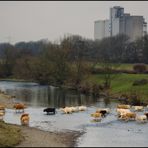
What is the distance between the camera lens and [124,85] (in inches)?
3369

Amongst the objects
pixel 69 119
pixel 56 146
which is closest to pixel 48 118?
pixel 69 119

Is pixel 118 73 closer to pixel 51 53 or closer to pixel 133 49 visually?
pixel 51 53

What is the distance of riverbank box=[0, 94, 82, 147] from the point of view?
31219 mm

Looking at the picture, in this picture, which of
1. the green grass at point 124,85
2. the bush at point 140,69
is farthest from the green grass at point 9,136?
the bush at point 140,69

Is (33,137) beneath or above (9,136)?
beneath

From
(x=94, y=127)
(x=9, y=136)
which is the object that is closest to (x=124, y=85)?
(x=94, y=127)

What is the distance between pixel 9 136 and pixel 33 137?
2.06 m

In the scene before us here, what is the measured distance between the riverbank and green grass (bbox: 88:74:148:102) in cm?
3052

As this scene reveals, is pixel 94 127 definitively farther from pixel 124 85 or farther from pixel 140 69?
pixel 140 69

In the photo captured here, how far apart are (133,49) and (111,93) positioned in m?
67.6

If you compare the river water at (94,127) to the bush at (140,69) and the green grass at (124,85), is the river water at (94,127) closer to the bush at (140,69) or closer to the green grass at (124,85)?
the green grass at (124,85)

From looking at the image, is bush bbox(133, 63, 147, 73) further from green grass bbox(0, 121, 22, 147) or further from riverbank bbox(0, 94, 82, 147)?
green grass bbox(0, 121, 22, 147)

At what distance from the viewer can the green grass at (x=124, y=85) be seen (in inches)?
2874

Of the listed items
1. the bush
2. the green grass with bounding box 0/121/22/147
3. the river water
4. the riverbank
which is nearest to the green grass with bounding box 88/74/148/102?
the bush
